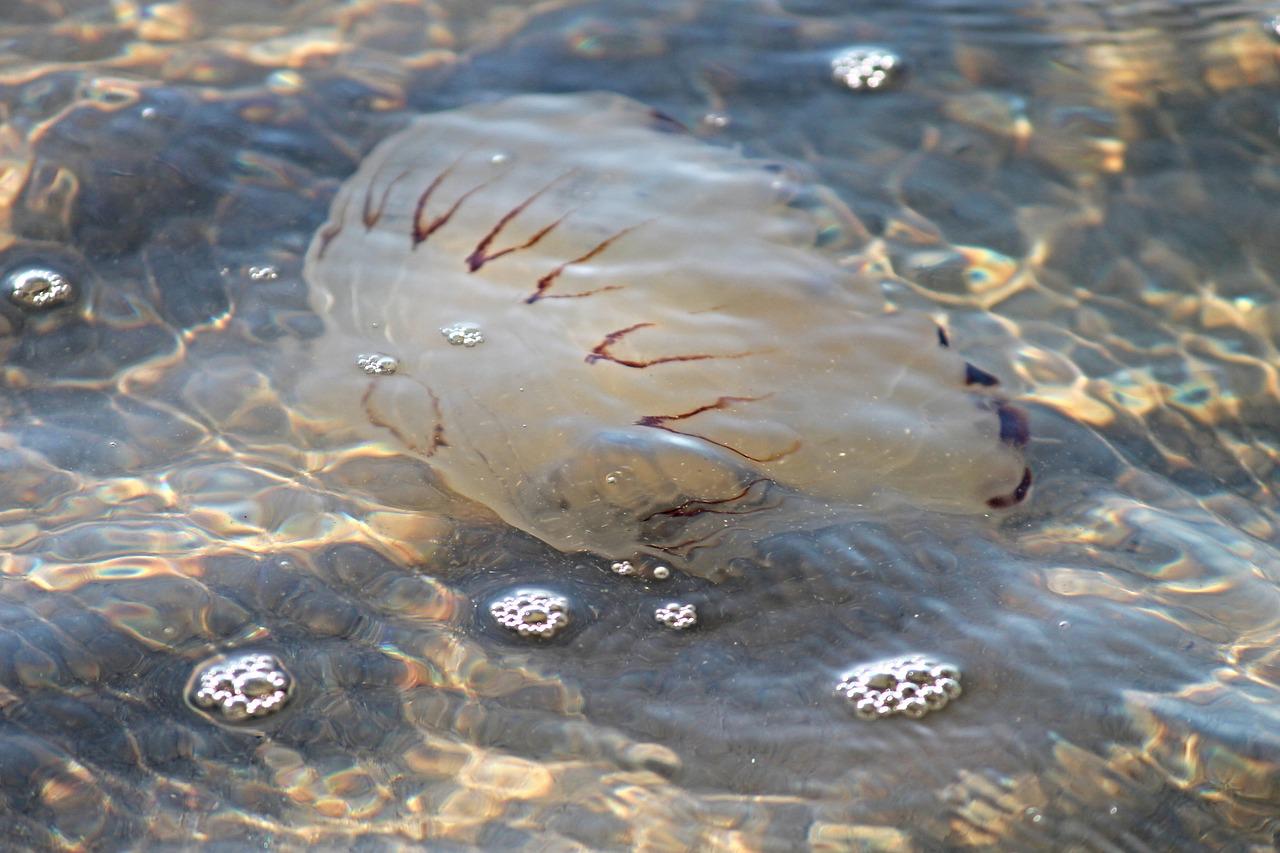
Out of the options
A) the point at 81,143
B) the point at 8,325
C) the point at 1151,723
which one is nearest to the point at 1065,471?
the point at 1151,723

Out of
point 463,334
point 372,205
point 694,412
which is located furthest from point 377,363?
point 694,412

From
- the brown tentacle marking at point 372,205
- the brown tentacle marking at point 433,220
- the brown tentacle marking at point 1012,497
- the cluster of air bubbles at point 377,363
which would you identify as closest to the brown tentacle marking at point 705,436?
the brown tentacle marking at point 1012,497

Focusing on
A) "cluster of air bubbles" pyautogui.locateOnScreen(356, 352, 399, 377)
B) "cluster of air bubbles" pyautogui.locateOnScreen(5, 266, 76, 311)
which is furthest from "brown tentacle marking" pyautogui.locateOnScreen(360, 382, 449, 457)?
"cluster of air bubbles" pyautogui.locateOnScreen(5, 266, 76, 311)

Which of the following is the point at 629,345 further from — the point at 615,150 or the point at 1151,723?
the point at 1151,723

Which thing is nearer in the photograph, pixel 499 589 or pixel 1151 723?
pixel 1151 723

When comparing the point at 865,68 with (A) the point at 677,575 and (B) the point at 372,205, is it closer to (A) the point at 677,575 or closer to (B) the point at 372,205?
(B) the point at 372,205

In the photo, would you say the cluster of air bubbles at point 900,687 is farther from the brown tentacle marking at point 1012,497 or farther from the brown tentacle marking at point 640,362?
the brown tentacle marking at point 640,362
